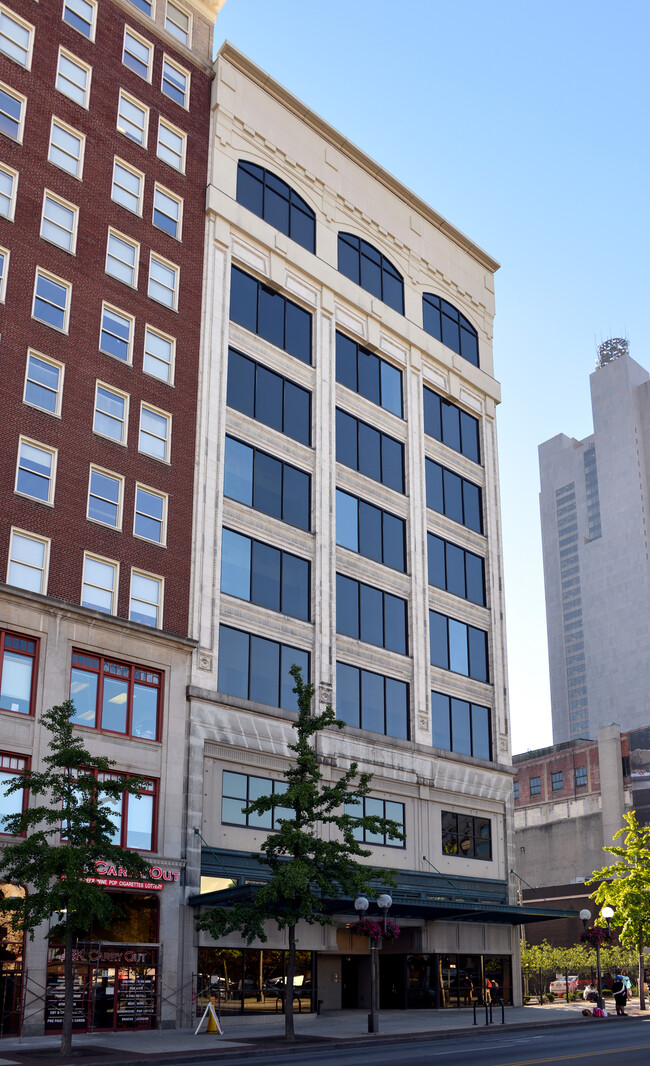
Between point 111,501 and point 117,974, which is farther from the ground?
point 111,501

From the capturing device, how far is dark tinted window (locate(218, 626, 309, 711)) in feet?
131

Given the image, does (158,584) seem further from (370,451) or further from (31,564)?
(370,451)

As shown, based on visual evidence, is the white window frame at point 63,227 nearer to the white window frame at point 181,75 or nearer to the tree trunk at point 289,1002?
the white window frame at point 181,75

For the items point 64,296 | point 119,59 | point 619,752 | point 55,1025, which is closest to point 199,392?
point 64,296

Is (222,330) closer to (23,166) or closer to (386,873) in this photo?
(23,166)

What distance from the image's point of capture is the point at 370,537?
161 ft

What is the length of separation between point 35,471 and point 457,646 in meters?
25.3

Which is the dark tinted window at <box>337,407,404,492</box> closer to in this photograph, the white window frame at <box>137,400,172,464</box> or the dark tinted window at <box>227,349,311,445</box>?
the dark tinted window at <box>227,349,311,445</box>

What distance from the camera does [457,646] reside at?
53062mm

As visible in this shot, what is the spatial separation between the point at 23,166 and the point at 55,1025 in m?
27.9

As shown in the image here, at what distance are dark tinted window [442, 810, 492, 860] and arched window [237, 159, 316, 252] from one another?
27187 mm

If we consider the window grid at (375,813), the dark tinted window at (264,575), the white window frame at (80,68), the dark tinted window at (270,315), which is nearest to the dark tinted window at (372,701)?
the window grid at (375,813)

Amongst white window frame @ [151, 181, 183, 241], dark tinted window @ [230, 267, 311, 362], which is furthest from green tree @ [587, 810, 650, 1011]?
white window frame @ [151, 181, 183, 241]

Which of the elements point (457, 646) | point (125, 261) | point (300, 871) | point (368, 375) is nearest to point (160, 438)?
point (125, 261)
